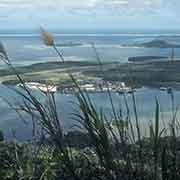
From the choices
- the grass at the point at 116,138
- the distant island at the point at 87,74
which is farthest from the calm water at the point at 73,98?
the distant island at the point at 87,74

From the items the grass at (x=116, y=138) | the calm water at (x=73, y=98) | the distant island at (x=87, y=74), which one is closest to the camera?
the grass at (x=116, y=138)

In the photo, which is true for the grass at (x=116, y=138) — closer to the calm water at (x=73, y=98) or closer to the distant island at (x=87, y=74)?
the calm water at (x=73, y=98)

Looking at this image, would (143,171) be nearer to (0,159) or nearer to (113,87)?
(113,87)

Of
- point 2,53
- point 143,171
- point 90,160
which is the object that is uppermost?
point 2,53

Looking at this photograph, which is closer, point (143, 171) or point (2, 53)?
point (2, 53)

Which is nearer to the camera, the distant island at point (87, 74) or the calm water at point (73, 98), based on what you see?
the calm water at point (73, 98)

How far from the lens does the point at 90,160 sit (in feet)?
5.78

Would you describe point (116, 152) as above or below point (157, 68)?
below

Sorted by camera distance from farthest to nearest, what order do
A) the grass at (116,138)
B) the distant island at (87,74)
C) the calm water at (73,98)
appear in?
Result: the distant island at (87,74) < the calm water at (73,98) < the grass at (116,138)

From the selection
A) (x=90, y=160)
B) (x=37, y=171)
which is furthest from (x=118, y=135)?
(x=37, y=171)

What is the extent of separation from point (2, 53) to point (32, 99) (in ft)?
0.54

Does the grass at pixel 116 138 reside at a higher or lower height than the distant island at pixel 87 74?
lower

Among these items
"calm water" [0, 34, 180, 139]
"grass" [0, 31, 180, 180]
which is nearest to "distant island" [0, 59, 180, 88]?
"calm water" [0, 34, 180, 139]

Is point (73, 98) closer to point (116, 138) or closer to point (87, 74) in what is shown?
point (116, 138)
